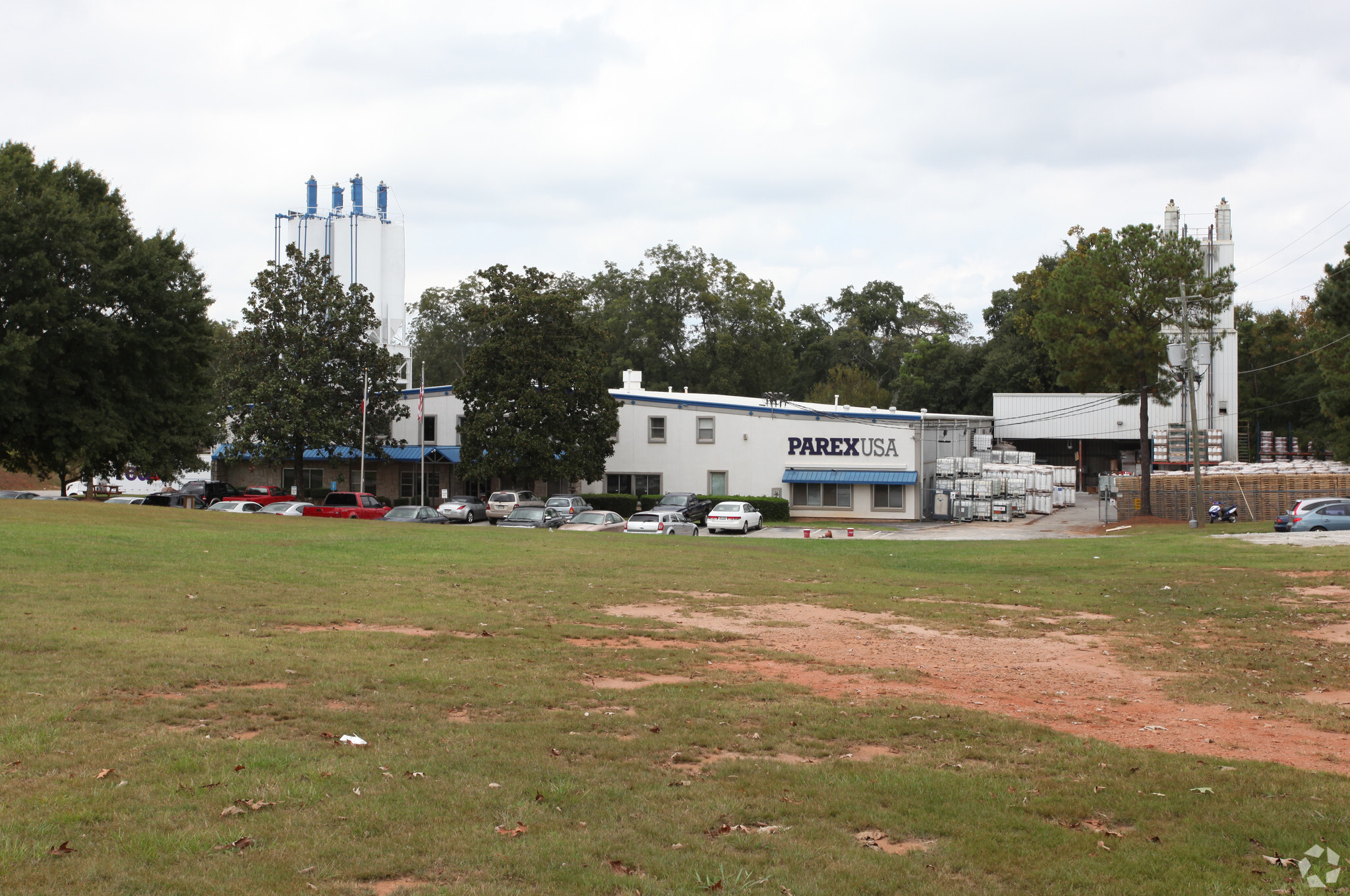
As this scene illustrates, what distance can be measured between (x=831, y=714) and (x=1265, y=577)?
50.6 feet

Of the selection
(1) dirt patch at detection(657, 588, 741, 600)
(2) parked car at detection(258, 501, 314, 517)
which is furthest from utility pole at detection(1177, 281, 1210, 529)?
(2) parked car at detection(258, 501, 314, 517)

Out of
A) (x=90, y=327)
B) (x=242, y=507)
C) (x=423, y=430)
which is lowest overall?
(x=242, y=507)

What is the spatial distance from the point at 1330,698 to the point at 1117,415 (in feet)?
221

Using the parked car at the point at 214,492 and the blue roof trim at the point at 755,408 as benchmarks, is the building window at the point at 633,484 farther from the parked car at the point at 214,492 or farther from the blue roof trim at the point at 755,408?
the parked car at the point at 214,492

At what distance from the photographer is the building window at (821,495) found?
54.5m

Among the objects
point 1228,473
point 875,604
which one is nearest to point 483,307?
point 1228,473

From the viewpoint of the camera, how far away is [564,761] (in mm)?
7023

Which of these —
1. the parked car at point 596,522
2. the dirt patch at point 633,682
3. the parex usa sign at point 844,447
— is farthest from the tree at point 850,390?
the dirt patch at point 633,682

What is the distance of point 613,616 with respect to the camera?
14562mm

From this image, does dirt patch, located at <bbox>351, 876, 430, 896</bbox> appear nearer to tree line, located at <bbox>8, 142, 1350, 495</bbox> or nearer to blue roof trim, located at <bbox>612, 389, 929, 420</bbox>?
tree line, located at <bbox>8, 142, 1350, 495</bbox>

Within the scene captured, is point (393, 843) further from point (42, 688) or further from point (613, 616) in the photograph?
point (613, 616)

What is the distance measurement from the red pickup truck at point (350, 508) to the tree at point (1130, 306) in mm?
32428

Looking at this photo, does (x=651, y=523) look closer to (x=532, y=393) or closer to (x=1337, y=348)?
(x=532, y=393)

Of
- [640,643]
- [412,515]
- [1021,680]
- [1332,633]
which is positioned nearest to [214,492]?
[412,515]
